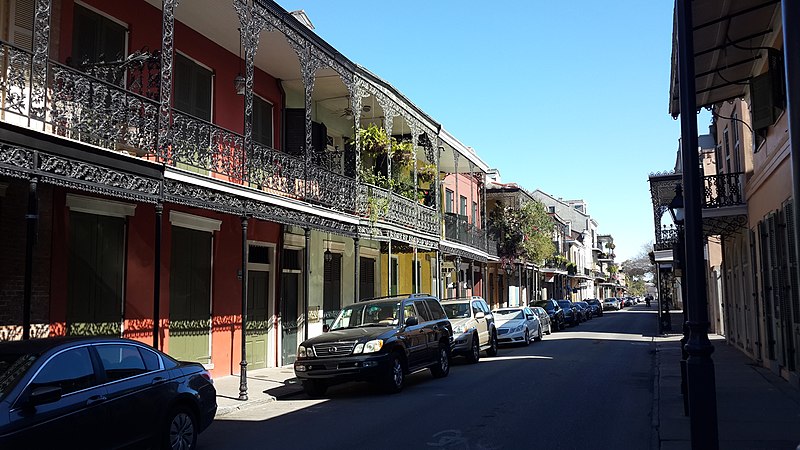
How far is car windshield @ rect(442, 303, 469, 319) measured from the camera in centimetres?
1931

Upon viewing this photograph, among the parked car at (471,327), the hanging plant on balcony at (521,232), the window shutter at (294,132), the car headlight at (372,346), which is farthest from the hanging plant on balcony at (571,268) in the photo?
the car headlight at (372,346)

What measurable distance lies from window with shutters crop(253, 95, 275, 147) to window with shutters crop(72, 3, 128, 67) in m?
4.78

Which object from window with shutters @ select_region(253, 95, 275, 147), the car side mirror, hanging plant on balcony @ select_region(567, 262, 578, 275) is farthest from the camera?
hanging plant on balcony @ select_region(567, 262, 578, 275)

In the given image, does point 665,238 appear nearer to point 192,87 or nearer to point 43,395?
point 192,87

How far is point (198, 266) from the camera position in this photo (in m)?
14.6

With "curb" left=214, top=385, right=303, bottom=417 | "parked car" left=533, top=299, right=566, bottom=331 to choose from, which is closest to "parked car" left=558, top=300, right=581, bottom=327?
"parked car" left=533, top=299, right=566, bottom=331

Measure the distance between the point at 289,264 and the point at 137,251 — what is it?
6013 millimetres

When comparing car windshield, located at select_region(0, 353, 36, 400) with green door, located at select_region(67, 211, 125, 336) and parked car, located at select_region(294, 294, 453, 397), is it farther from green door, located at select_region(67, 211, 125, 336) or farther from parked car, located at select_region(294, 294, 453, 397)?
parked car, located at select_region(294, 294, 453, 397)

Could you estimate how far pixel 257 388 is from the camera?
13.7 meters

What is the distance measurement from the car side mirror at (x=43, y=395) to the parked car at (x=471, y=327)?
41.0 feet

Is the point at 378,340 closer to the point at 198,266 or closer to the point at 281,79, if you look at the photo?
the point at 198,266

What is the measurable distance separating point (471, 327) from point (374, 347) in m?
6.80

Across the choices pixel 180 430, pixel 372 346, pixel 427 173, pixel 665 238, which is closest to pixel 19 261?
pixel 180 430

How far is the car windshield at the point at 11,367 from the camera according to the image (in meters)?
5.86
